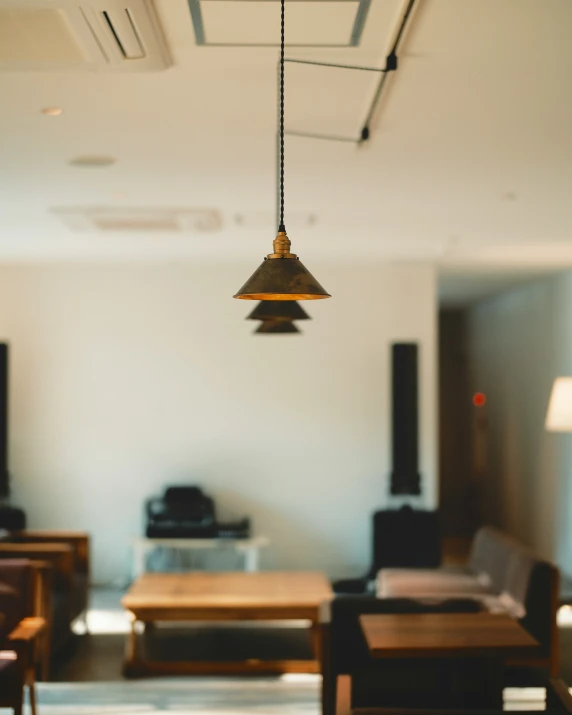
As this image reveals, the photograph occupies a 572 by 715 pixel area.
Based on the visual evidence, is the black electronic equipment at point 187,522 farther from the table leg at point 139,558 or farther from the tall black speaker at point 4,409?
the tall black speaker at point 4,409

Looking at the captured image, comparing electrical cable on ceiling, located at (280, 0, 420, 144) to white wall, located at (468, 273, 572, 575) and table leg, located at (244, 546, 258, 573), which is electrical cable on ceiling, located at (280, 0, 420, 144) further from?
white wall, located at (468, 273, 572, 575)

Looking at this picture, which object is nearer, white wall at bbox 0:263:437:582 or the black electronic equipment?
the black electronic equipment

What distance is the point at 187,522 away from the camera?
24.4 ft

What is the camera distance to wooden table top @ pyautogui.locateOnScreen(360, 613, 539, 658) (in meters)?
3.52

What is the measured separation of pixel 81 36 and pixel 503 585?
429 centimetres

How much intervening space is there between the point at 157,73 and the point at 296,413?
515 cm

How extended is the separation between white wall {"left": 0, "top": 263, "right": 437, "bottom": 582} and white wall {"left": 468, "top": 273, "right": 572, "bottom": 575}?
4.42 ft

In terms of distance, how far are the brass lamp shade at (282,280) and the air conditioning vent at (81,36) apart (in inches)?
Answer: 30.7

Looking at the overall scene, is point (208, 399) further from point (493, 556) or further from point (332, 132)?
point (332, 132)

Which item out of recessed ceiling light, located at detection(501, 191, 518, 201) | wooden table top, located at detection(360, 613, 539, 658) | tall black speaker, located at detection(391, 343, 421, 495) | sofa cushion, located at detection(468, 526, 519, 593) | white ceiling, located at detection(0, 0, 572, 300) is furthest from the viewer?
tall black speaker, located at detection(391, 343, 421, 495)

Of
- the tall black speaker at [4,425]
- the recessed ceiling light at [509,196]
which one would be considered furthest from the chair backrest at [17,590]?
the recessed ceiling light at [509,196]

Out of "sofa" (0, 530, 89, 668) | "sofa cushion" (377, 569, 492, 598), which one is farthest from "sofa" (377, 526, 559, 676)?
"sofa" (0, 530, 89, 668)

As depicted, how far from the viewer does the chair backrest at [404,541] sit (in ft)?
24.7

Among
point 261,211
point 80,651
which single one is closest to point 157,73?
point 261,211
